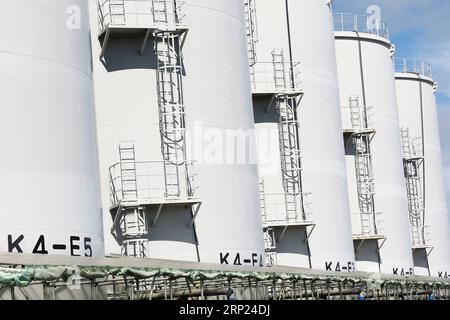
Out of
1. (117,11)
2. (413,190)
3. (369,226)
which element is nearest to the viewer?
(117,11)

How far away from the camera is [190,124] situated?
34.1m

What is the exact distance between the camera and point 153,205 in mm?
33125

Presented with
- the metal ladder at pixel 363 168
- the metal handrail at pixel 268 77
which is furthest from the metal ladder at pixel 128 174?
the metal ladder at pixel 363 168

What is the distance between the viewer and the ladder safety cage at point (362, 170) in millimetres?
51062

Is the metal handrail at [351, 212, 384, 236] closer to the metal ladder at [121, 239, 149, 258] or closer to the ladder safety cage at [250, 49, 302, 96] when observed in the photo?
the ladder safety cage at [250, 49, 302, 96]

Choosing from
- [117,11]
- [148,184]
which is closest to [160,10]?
[117,11]

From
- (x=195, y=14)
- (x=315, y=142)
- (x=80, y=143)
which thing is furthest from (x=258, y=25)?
(x=80, y=143)

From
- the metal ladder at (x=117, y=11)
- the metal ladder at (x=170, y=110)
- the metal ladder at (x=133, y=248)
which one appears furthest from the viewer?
the metal ladder at (x=117, y=11)

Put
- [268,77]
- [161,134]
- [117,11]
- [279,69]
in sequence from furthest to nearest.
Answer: [279,69] → [268,77] → [117,11] → [161,134]

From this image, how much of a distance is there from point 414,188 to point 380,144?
8.41m

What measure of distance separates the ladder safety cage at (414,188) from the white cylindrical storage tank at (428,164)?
182 mm

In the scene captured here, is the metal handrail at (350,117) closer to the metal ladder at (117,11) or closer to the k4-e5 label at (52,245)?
the metal ladder at (117,11)

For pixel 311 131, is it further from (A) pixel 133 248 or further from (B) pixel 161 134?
(A) pixel 133 248

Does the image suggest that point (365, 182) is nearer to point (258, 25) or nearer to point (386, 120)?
point (386, 120)
